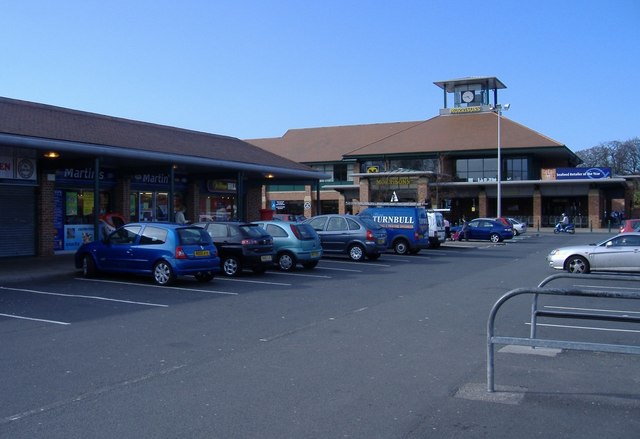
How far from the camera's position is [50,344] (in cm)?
871

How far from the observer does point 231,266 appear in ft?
57.6

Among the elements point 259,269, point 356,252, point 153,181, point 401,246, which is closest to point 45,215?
point 153,181

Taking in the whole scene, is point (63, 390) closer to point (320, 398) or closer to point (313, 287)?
point (320, 398)

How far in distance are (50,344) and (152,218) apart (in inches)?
727

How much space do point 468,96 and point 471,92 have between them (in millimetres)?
464

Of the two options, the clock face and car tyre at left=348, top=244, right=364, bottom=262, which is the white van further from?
the clock face

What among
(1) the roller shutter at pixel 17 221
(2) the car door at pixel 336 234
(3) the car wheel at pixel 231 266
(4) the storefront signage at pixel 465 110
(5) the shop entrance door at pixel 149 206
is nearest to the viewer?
(3) the car wheel at pixel 231 266

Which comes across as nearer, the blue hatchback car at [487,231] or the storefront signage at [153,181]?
the storefront signage at [153,181]

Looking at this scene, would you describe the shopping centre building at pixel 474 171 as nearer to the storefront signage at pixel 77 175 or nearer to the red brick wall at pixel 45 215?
the storefront signage at pixel 77 175

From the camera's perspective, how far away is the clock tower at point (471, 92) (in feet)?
197

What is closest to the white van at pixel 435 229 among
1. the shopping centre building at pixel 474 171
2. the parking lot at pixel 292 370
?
the parking lot at pixel 292 370

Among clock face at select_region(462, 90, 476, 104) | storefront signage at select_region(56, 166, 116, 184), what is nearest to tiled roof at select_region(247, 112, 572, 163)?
clock face at select_region(462, 90, 476, 104)

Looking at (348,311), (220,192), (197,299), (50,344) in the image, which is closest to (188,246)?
(197,299)

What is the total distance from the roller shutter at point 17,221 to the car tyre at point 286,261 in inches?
342
